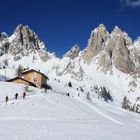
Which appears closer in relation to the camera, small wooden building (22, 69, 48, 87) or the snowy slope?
the snowy slope

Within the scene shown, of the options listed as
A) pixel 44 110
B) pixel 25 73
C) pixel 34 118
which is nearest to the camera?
pixel 34 118

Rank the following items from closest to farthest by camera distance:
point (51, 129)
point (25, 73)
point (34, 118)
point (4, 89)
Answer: point (51, 129) → point (34, 118) → point (4, 89) → point (25, 73)

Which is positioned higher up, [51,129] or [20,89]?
[20,89]

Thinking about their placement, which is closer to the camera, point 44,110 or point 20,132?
point 20,132

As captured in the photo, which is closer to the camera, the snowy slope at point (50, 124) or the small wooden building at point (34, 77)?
the snowy slope at point (50, 124)

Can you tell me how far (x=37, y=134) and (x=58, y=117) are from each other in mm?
19165

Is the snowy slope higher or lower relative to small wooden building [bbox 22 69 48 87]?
lower

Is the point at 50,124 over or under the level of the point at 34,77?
under

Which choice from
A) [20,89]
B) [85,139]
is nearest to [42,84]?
[20,89]

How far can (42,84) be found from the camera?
143125 millimetres

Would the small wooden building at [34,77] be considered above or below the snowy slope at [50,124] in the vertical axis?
above

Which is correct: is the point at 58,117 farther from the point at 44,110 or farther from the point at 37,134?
the point at 37,134

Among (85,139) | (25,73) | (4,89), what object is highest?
(25,73)

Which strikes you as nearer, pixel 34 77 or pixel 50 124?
pixel 50 124
